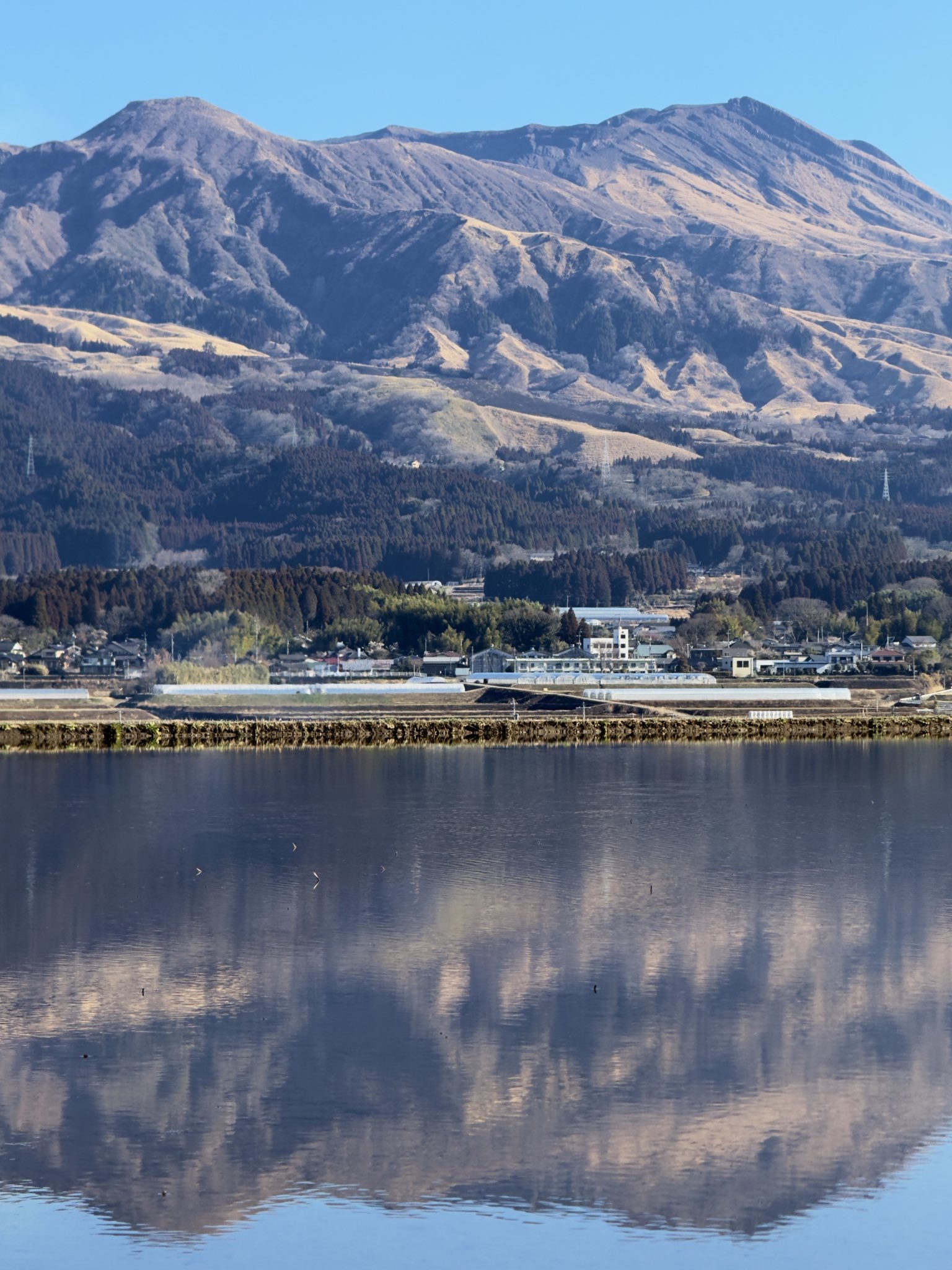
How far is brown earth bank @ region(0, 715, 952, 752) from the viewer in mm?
93250

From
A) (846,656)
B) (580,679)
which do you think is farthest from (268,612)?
(846,656)

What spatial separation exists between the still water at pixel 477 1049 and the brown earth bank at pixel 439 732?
38534 mm

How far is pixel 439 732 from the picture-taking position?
9825 cm

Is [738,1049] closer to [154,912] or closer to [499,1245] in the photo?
[499,1245]

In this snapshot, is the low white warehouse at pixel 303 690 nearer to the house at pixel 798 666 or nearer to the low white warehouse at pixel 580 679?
the low white warehouse at pixel 580 679

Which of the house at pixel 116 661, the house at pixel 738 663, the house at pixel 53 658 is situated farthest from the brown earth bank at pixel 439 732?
the house at pixel 53 658

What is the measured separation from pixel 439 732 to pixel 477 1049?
69.0 metres

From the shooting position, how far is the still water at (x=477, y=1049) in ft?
75.4

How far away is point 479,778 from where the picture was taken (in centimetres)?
7294

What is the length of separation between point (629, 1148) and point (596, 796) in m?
40.5

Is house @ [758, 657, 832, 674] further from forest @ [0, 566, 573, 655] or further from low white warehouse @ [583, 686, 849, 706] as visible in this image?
forest @ [0, 566, 573, 655]

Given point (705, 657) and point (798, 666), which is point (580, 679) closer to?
point (798, 666)

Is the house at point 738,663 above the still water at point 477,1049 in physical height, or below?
above

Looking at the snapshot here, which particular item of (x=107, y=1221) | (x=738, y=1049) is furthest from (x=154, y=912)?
(x=107, y=1221)
